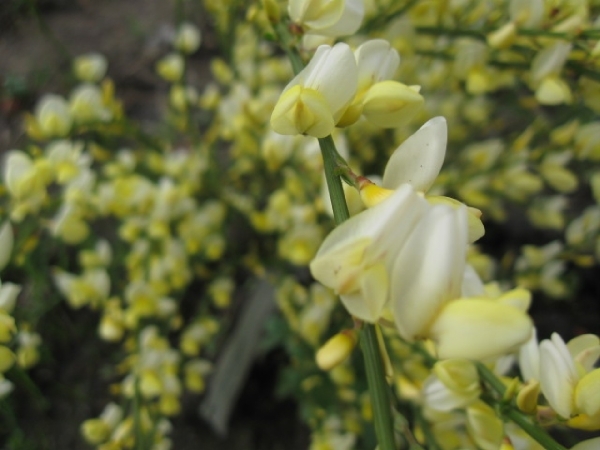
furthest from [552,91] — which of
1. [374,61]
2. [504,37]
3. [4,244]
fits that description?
[4,244]

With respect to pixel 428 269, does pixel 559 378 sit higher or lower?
lower

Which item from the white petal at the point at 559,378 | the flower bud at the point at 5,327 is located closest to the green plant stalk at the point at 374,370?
A: the white petal at the point at 559,378

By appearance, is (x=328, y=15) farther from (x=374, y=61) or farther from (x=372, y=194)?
(x=372, y=194)

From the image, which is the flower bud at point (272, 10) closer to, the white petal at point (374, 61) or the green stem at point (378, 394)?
the white petal at point (374, 61)

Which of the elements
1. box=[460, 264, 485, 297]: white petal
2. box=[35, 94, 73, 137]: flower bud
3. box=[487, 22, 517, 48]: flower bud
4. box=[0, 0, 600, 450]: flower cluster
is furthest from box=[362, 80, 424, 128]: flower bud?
box=[35, 94, 73, 137]: flower bud

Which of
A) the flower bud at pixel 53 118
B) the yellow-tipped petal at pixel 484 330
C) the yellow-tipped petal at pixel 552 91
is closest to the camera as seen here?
the yellow-tipped petal at pixel 484 330

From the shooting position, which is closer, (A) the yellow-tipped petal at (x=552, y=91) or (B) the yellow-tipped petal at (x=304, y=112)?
(B) the yellow-tipped petal at (x=304, y=112)

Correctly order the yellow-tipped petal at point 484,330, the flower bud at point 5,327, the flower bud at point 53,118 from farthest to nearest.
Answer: the flower bud at point 53,118
the flower bud at point 5,327
the yellow-tipped petal at point 484,330

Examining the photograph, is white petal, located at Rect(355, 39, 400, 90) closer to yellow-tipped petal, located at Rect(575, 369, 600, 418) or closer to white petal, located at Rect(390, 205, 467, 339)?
white petal, located at Rect(390, 205, 467, 339)
